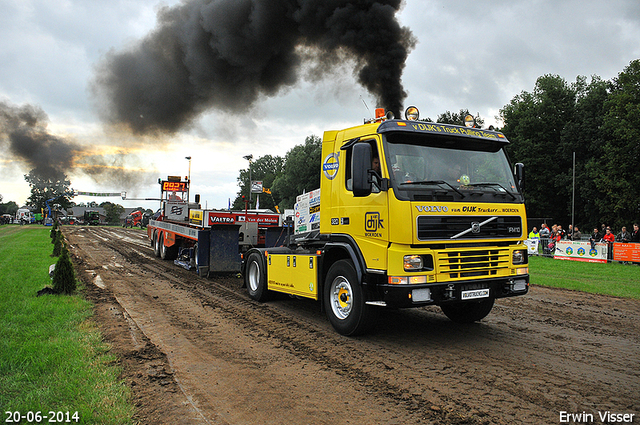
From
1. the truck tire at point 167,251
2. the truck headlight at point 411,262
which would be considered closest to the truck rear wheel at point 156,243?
the truck tire at point 167,251

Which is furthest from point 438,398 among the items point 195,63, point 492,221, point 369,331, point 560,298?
point 195,63

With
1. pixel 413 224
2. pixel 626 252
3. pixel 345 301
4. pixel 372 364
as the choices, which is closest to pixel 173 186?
pixel 345 301

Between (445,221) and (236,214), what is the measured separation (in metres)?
7.20

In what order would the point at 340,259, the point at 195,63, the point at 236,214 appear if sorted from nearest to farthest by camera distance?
the point at 340,259, the point at 236,214, the point at 195,63

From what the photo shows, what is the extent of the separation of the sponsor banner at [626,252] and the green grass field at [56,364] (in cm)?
1789

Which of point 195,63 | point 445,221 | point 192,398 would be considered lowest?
point 192,398

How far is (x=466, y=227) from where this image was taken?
546 centimetres

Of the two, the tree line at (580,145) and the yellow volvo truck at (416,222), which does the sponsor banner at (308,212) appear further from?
the tree line at (580,145)

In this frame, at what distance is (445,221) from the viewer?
17.6ft

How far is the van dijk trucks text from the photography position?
208 inches

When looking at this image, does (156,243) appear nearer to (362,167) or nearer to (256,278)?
(256,278)

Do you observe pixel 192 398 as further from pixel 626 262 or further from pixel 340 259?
pixel 626 262

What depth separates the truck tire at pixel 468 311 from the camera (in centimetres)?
663

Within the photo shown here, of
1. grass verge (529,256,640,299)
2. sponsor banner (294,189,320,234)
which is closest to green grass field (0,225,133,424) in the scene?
sponsor banner (294,189,320,234)
